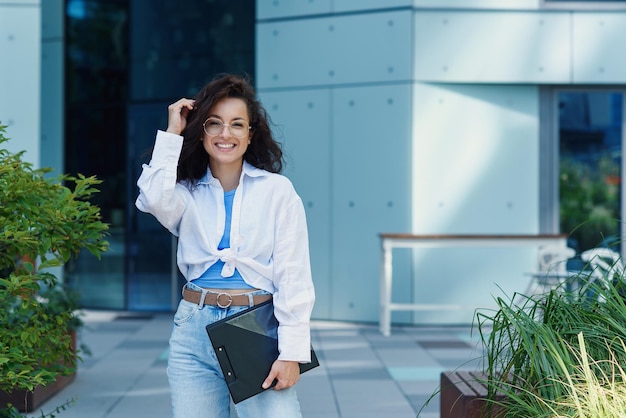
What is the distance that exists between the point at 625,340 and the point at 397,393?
3.53m

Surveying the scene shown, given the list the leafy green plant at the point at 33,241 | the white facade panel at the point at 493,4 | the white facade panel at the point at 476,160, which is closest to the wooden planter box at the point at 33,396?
the leafy green plant at the point at 33,241

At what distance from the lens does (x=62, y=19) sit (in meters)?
→ 12.8

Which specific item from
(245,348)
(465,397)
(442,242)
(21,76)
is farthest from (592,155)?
(245,348)

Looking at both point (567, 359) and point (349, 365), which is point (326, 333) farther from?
point (567, 359)

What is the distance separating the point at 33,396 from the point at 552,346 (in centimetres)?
383

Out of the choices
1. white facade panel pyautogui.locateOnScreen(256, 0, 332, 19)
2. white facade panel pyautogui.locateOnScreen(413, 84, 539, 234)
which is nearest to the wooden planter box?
white facade panel pyautogui.locateOnScreen(413, 84, 539, 234)

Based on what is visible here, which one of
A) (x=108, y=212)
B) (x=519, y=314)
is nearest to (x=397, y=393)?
(x=519, y=314)

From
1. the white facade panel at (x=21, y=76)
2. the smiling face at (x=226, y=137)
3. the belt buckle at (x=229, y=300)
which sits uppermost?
the white facade panel at (x=21, y=76)

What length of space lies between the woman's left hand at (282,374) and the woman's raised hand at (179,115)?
0.83 metres

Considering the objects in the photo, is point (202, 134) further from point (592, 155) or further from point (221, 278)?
point (592, 155)

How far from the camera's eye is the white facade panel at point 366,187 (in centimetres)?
1084

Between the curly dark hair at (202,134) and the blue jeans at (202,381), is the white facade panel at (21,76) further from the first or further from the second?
the blue jeans at (202,381)

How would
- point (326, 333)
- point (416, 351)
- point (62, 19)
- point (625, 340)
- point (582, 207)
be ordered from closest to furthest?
point (625, 340), point (416, 351), point (326, 333), point (582, 207), point (62, 19)

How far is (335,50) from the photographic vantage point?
1112 centimetres
